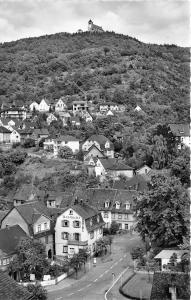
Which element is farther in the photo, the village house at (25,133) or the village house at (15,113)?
the village house at (15,113)

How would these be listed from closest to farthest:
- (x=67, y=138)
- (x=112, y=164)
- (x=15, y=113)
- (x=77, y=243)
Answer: (x=77, y=243), (x=112, y=164), (x=67, y=138), (x=15, y=113)

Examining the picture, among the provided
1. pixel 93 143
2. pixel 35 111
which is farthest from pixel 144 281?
pixel 35 111

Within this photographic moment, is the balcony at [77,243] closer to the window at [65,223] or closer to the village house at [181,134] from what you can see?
the window at [65,223]

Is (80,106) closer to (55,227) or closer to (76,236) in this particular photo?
(55,227)

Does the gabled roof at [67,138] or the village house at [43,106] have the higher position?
the village house at [43,106]

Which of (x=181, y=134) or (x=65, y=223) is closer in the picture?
(x=65, y=223)

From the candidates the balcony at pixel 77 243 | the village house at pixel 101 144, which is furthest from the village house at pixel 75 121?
the balcony at pixel 77 243

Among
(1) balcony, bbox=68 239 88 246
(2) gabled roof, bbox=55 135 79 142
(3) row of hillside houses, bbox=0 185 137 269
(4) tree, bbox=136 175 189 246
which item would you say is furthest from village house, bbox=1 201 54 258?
(2) gabled roof, bbox=55 135 79 142

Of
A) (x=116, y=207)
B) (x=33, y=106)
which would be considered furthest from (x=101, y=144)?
(x=33, y=106)
